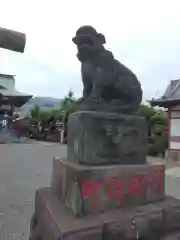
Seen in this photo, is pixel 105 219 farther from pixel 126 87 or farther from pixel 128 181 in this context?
pixel 126 87

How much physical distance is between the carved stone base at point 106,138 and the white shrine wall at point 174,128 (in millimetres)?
8540

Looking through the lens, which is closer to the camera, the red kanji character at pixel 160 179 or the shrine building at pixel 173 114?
the red kanji character at pixel 160 179

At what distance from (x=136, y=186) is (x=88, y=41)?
4.78 ft

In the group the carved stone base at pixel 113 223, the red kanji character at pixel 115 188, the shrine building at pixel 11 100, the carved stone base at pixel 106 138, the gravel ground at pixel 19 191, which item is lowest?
the gravel ground at pixel 19 191

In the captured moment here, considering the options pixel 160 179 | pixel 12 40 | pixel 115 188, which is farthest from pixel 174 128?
pixel 12 40

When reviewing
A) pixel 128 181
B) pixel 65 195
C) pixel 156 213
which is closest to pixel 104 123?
pixel 128 181

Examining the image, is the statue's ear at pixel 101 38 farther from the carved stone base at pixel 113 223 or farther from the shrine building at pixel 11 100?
the shrine building at pixel 11 100

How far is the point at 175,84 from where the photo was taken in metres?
12.2

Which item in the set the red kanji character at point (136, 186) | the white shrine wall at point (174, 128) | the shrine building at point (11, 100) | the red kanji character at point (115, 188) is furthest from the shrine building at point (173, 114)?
the shrine building at point (11, 100)

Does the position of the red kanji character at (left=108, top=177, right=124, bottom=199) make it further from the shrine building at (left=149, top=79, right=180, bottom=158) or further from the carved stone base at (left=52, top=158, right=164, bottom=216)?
the shrine building at (left=149, top=79, right=180, bottom=158)

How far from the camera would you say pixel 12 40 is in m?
2.66

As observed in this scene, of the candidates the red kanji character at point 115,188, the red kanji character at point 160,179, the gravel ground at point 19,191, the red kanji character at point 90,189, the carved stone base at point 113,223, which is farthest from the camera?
the gravel ground at point 19,191

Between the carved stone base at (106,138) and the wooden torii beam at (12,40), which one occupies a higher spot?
the wooden torii beam at (12,40)

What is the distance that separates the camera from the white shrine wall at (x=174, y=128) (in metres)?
10.9
